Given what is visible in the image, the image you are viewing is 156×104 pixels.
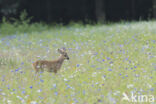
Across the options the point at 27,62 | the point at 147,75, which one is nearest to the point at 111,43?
the point at 27,62

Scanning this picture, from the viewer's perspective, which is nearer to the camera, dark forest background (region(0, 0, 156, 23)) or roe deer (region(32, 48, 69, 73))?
roe deer (region(32, 48, 69, 73))

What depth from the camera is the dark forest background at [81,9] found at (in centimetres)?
2756

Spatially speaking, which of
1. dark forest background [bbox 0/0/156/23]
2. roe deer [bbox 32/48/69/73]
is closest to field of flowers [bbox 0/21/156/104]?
roe deer [bbox 32/48/69/73]

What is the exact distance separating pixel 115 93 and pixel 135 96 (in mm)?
321

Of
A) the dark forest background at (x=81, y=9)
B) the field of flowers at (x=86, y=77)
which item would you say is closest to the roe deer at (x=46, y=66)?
the field of flowers at (x=86, y=77)

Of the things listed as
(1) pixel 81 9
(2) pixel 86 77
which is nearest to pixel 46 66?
(2) pixel 86 77

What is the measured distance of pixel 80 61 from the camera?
24.3ft

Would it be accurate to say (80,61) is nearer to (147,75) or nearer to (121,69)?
(121,69)

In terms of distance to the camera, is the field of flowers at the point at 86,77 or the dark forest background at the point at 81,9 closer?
the field of flowers at the point at 86,77

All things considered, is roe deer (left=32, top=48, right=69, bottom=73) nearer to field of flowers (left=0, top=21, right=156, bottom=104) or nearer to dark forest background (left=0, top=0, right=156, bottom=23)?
field of flowers (left=0, top=21, right=156, bottom=104)

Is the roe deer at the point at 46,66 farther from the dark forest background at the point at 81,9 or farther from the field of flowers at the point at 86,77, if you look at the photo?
the dark forest background at the point at 81,9

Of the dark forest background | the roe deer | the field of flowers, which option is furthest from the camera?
the dark forest background

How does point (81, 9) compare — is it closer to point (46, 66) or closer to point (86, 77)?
point (46, 66)

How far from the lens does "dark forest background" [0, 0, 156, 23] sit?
27.6 meters
